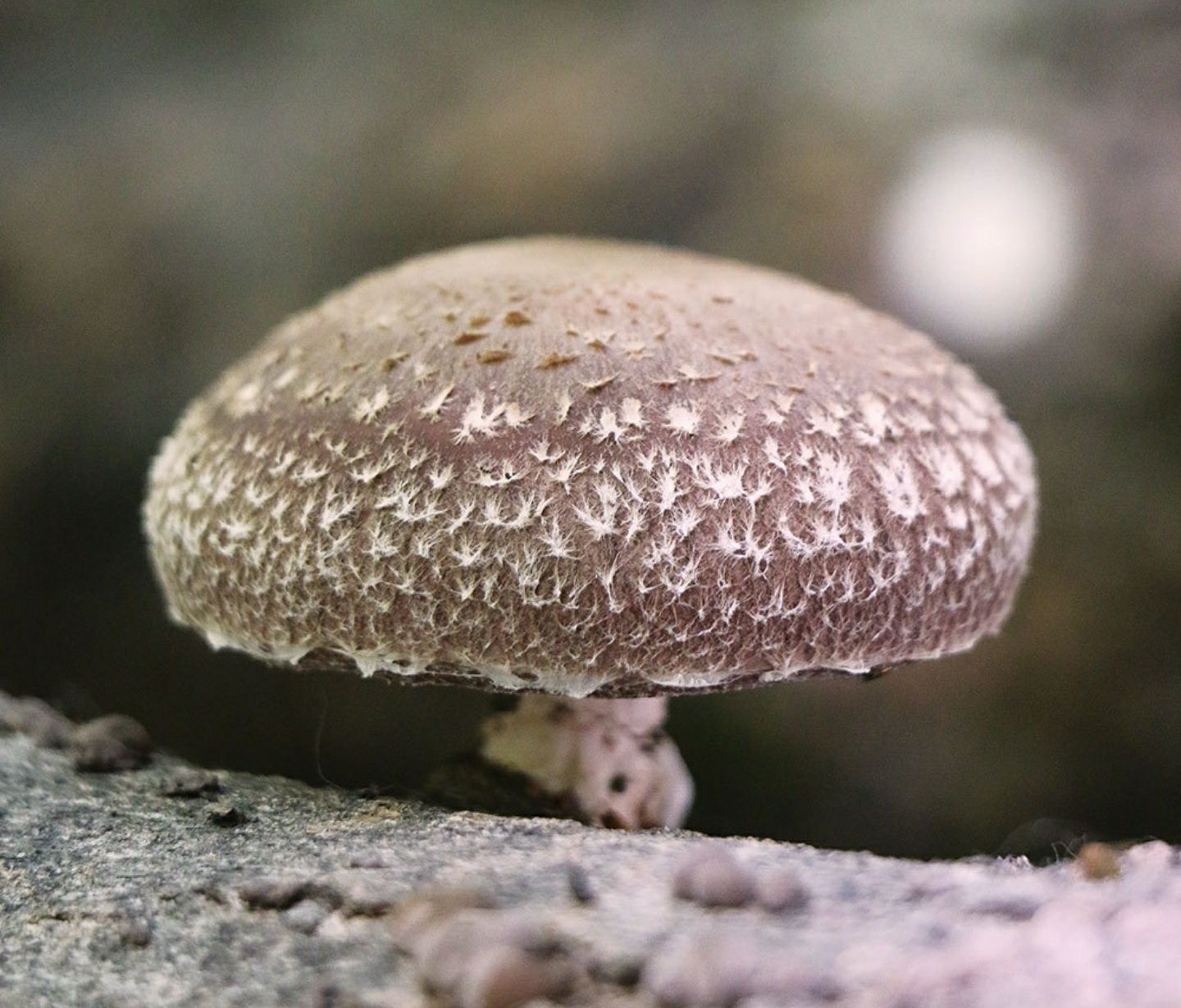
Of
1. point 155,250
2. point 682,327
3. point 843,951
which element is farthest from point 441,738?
point 843,951

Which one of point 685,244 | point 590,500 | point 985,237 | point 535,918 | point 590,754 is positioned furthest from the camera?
point 685,244

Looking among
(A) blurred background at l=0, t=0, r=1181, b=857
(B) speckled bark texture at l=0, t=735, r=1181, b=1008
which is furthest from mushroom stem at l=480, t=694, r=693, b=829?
(A) blurred background at l=0, t=0, r=1181, b=857

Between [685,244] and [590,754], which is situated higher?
[685,244]

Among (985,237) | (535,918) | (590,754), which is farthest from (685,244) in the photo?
(535,918)

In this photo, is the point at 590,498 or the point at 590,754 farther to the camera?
the point at 590,754

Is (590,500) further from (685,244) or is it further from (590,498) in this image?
(685,244)

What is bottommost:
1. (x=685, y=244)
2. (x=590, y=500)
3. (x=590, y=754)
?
(x=590, y=754)

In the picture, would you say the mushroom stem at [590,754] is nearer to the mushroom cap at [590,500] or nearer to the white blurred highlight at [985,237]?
the mushroom cap at [590,500]
